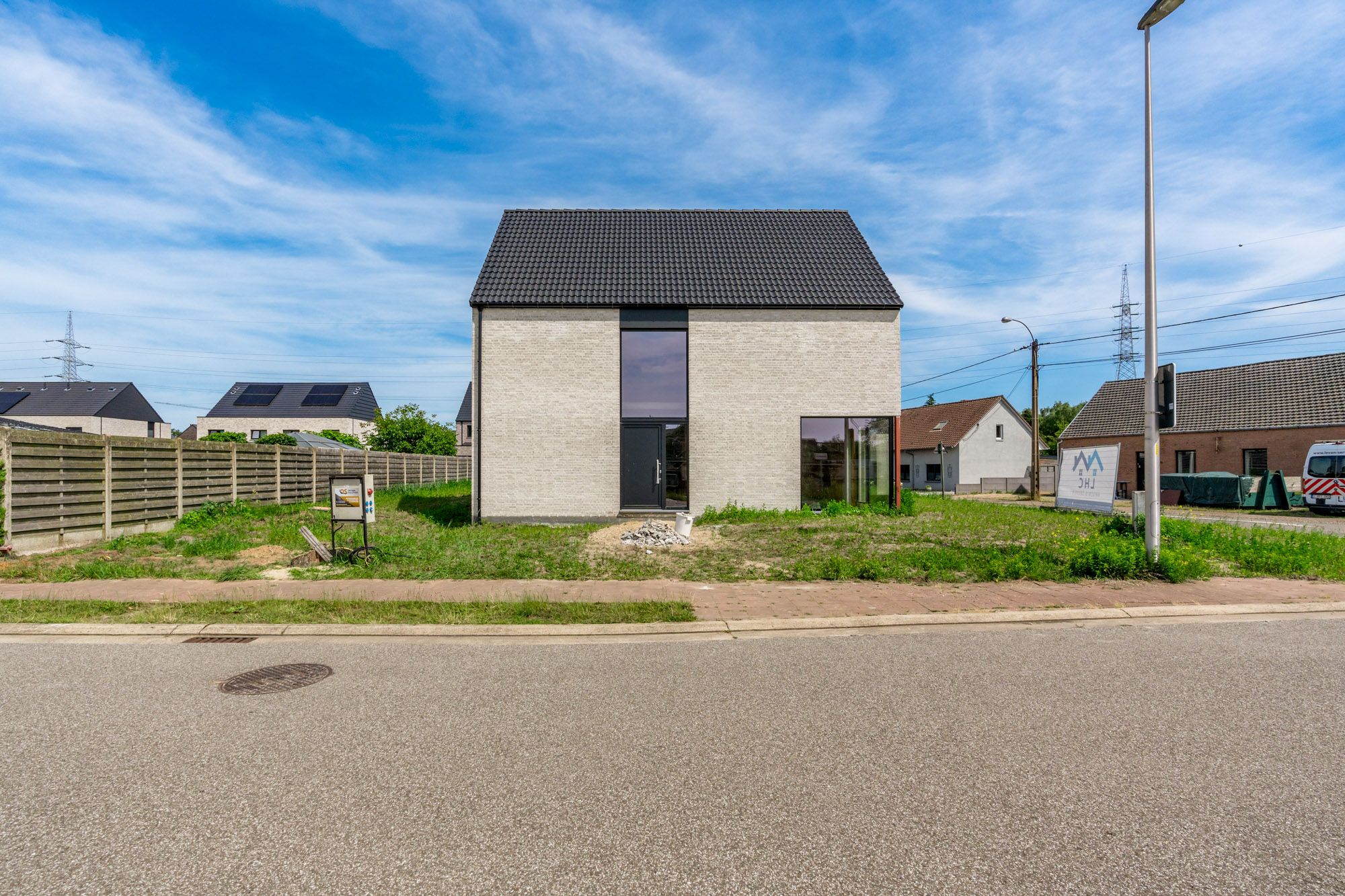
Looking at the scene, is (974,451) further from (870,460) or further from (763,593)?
Answer: (763,593)

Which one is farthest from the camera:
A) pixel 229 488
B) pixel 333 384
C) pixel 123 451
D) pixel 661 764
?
pixel 333 384

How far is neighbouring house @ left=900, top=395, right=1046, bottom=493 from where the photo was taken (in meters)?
45.0

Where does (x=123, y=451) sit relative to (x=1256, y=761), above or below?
above

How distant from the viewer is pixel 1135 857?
9.67 ft

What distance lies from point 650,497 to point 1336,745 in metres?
15.1

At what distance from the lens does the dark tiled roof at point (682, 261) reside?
1891 centimetres

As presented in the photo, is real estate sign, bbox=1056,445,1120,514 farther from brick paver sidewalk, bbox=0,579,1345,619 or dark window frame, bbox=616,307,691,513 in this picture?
dark window frame, bbox=616,307,691,513

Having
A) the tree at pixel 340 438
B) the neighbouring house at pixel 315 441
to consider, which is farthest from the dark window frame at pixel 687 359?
the tree at pixel 340 438

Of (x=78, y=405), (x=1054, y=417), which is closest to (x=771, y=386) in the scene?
(x=78, y=405)

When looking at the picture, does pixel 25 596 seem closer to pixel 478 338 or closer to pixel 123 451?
pixel 123 451

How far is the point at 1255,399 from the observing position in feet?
119

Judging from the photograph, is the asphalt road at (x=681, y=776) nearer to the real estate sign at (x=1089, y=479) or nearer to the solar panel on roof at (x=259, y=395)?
the real estate sign at (x=1089, y=479)

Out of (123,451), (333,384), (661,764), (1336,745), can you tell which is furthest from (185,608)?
(333,384)

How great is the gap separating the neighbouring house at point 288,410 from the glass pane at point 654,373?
4695cm
